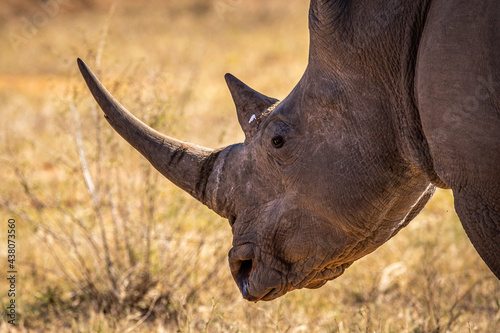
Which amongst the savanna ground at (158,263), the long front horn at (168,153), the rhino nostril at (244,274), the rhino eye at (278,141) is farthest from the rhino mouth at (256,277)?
the savanna ground at (158,263)

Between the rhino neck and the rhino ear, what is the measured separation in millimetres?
479

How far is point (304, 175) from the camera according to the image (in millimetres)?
3010

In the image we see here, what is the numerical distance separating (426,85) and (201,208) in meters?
3.68

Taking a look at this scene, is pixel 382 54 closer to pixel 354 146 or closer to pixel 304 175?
pixel 354 146

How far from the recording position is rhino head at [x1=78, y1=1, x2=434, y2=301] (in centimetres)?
287

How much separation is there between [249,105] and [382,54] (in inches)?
Result: 32.7

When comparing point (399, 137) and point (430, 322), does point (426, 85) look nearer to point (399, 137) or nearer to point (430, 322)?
point (399, 137)

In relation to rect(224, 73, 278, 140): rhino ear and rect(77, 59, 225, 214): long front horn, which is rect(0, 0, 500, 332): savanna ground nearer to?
rect(77, 59, 225, 214): long front horn

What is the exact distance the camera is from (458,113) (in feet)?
7.84

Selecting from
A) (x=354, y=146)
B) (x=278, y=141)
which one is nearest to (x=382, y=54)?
(x=354, y=146)

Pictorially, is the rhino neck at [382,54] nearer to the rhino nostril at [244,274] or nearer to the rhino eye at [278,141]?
the rhino eye at [278,141]

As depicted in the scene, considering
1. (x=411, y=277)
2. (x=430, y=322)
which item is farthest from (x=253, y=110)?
(x=411, y=277)

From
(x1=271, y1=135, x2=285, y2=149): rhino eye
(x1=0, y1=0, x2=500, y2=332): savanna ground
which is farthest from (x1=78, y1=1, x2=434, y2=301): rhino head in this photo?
(x1=0, y1=0, x2=500, y2=332): savanna ground

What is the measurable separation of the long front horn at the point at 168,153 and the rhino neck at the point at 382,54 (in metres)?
0.83
